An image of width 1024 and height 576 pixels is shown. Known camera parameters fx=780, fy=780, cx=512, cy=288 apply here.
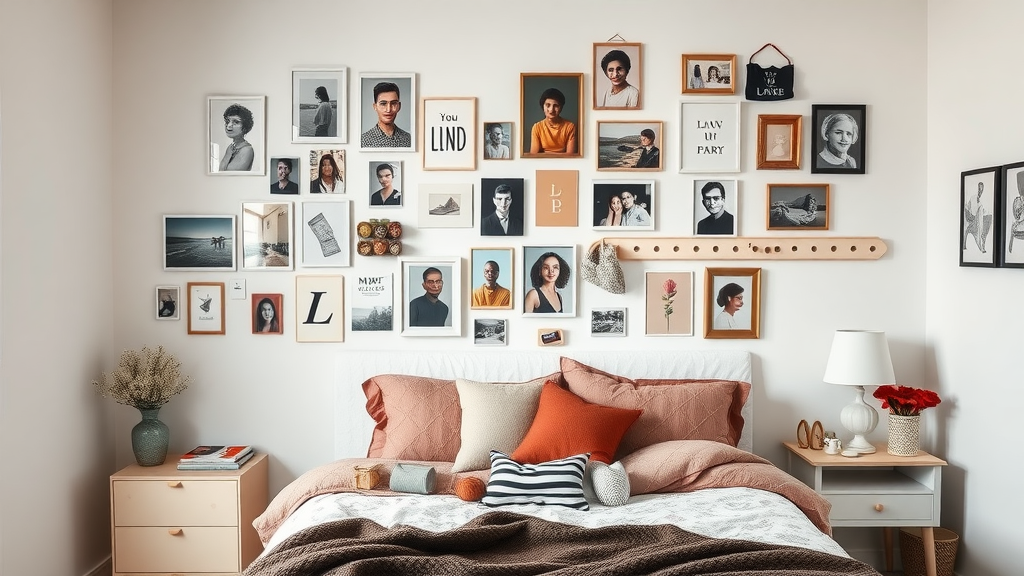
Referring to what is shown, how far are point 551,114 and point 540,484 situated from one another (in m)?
1.66

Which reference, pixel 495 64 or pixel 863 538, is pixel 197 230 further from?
pixel 863 538

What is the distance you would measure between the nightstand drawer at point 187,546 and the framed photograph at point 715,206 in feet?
7.88

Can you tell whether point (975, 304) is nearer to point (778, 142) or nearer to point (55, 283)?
point (778, 142)

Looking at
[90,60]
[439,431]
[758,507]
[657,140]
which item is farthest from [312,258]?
[758,507]

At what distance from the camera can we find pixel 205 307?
3529 millimetres

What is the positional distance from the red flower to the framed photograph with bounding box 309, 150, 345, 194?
100 inches

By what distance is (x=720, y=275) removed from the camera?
3.53 m

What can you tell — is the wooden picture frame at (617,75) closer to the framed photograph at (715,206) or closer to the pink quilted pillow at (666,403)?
the framed photograph at (715,206)

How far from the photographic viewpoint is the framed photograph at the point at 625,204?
3.51 m

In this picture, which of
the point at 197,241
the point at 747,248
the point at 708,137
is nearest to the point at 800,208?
the point at 747,248

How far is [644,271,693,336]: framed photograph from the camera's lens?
11.6ft

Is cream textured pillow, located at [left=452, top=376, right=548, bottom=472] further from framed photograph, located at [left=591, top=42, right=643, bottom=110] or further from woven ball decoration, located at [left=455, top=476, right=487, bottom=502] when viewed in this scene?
framed photograph, located at [left=591, top=42, right=643, bottom=110]

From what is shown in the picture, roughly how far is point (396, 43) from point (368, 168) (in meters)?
0.57

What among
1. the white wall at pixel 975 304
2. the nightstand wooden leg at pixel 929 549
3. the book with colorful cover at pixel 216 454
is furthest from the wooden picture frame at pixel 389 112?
the nightstand wooden leg at pixel 929 549
